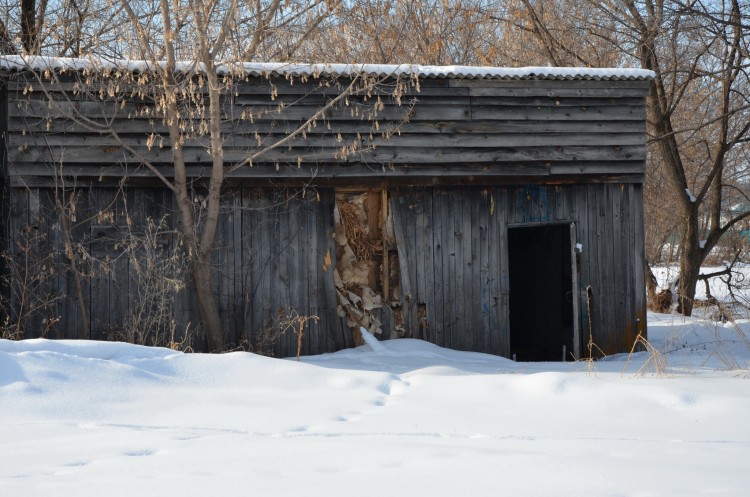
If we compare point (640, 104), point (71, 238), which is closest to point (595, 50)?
point (640, 104)

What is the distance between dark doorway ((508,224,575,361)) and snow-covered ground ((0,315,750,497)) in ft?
14.9

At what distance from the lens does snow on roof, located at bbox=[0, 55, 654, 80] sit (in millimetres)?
10297

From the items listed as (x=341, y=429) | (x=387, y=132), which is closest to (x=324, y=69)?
(x=387, y=132)

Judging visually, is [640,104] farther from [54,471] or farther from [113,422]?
[54,471]

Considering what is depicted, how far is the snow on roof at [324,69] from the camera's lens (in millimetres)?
10297

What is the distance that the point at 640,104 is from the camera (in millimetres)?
12203

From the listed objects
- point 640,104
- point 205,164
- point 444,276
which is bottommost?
point 444,276

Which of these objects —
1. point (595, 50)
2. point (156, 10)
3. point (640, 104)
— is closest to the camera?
point (640, 104)

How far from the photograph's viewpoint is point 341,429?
5.71 metres

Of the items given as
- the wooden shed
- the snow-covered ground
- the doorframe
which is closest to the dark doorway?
the doorframe

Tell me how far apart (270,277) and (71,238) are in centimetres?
257

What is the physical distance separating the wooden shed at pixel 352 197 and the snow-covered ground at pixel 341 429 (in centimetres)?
335

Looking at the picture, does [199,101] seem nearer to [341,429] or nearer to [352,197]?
[352,197]

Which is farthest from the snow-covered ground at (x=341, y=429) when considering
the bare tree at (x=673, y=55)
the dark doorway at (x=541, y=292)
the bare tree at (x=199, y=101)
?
the bare tree at (x=673, y=55)
